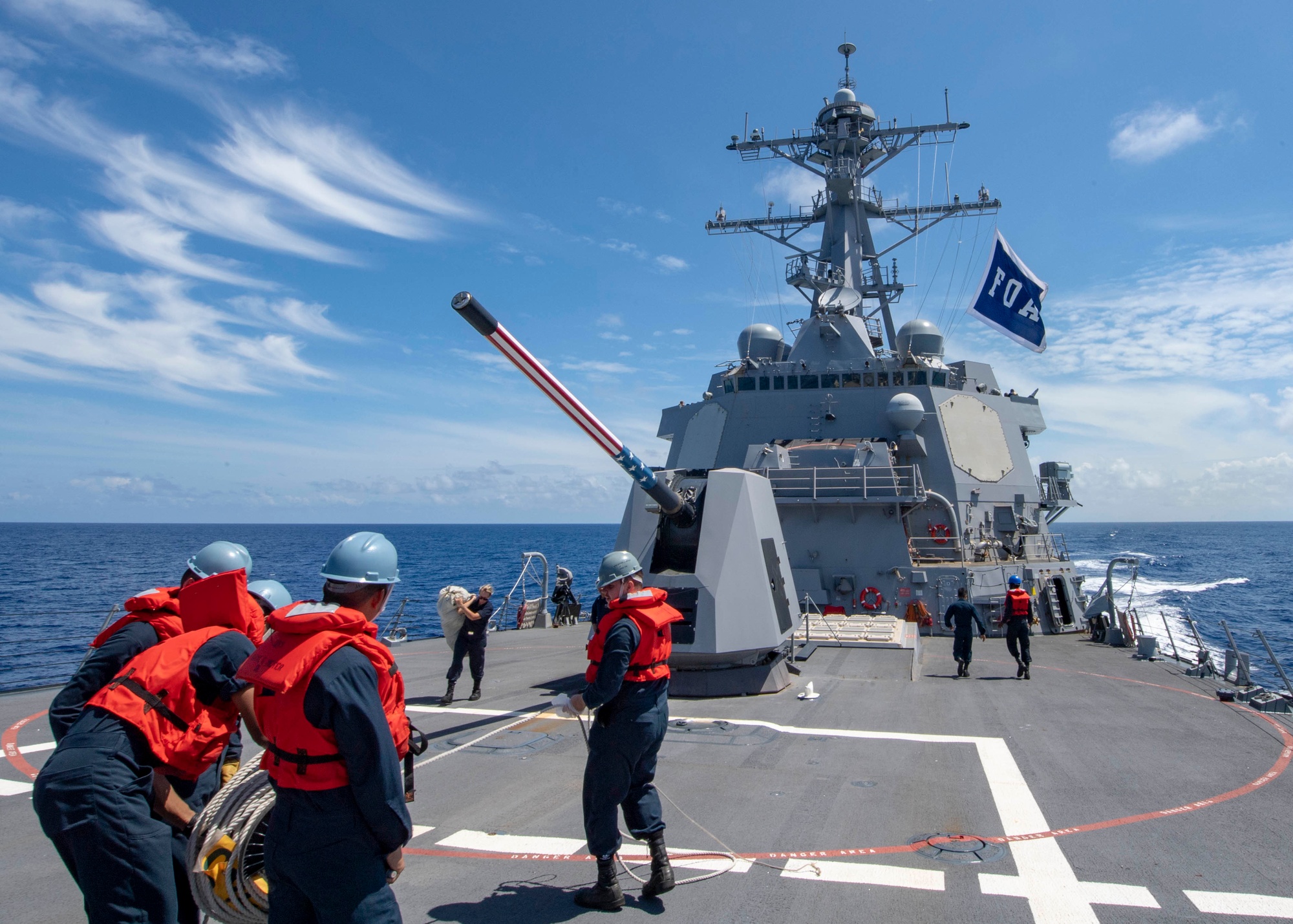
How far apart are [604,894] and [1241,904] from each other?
2640 mm

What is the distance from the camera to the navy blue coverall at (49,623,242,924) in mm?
2547

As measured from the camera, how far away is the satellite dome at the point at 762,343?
18.0 meters

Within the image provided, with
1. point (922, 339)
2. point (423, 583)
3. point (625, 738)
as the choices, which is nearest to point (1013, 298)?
point (922, 339)

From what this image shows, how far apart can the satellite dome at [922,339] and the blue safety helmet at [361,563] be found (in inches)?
641

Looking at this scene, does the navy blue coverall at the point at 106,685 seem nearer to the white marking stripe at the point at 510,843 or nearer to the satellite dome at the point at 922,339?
the white marking stripe at the point at 510,843

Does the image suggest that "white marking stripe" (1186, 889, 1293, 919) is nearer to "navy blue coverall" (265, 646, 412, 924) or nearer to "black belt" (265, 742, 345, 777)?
"navy blue coverall" (265, 646, 412, 924)

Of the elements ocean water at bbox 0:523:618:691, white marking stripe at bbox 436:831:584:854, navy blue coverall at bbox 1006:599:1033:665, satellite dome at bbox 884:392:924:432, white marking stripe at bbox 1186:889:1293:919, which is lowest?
ocean water at bbox 0:523:618:691

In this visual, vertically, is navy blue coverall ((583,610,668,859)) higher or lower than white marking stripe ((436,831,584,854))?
higher

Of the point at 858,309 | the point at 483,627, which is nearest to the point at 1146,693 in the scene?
the point at 483,627

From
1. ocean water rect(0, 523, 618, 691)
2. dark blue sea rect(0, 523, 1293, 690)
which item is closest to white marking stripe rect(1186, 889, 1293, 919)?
ocean water rect(0, 523, 618, 691)

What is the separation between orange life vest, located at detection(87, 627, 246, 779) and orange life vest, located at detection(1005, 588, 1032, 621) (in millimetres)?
8575

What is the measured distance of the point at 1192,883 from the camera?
11.0 feet

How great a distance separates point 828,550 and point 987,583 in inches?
112

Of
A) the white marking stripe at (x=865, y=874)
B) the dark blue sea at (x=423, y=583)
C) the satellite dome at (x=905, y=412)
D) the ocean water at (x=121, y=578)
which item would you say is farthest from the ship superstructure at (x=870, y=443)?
the ocean water at (x=121, y=578)
